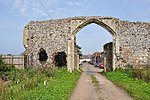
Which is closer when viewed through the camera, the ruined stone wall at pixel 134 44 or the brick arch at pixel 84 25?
the ruined stone wall at pixel 134 44

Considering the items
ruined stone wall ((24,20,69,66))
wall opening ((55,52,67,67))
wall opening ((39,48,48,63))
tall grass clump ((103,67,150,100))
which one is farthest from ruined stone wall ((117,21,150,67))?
wall opening ((39,48,48,63))

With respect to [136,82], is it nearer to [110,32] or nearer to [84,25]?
[110,32]

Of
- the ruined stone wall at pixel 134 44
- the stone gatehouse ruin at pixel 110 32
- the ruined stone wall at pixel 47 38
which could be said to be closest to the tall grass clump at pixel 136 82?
the ruined stone wall at pixel 134 44

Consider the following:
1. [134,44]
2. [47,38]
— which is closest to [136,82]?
[134,44]

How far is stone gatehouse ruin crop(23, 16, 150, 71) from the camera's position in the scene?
2377 centimetres

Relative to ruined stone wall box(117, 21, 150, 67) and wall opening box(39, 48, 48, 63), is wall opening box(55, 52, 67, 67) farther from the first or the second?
ruined stone wall box(117, 21, 150, 67)

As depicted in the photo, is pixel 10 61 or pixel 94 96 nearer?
pixel 94 96

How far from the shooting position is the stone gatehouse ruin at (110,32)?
78.0ft

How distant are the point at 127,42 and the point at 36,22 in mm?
8646

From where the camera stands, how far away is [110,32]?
24.1 m

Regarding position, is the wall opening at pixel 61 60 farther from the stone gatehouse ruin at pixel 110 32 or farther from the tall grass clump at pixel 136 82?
the tall grass clump at pixel 136 82

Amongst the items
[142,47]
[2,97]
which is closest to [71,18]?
[142,47]

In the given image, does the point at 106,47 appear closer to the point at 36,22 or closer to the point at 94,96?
the point at 36,22

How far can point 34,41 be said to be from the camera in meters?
25.1
